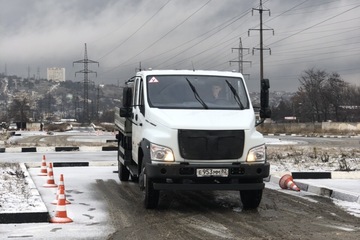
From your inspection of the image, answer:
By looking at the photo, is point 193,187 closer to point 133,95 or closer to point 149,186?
point 149,186

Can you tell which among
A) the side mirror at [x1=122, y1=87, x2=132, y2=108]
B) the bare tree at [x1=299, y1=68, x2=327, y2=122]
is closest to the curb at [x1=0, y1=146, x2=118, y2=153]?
the side mirror at [x1=122, y1=87, x2=132, y2=108]

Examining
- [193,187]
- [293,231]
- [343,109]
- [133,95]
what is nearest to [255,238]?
[293,231]

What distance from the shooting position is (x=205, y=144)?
7906 mm

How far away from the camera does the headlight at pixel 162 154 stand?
789cm

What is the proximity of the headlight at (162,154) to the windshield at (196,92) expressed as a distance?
1.07m

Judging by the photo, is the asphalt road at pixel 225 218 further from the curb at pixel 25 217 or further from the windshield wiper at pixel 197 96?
the windshield wiper at pixel 197 96

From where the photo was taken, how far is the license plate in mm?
7852

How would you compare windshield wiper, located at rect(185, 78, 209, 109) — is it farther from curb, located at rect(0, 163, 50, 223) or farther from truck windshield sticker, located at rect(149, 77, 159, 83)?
curb, located at rect(0, 163, 50, 223)

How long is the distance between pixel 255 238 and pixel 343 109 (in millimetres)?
99395

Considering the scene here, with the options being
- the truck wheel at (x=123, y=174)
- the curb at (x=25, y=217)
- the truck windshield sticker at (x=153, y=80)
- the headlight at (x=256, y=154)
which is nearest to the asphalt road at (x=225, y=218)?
the headlight at (x=256, y=154)

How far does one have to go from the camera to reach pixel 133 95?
10.2 metres

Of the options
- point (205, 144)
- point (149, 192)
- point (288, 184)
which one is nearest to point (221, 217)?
point (205, 144)

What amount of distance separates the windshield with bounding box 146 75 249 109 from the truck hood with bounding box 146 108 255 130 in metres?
0.25

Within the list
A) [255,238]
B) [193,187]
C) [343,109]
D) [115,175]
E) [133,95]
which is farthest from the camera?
[343,109]
